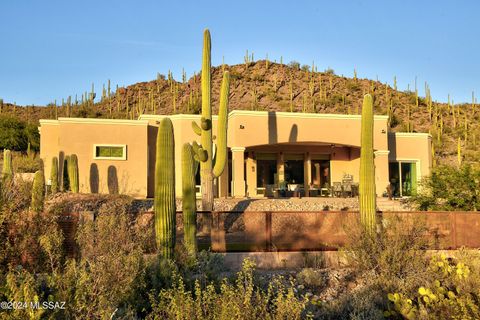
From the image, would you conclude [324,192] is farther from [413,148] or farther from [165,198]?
[165,198]

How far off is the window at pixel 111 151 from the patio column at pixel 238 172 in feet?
16.0

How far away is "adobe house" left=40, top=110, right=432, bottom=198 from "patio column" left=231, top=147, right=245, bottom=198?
0.04 meters

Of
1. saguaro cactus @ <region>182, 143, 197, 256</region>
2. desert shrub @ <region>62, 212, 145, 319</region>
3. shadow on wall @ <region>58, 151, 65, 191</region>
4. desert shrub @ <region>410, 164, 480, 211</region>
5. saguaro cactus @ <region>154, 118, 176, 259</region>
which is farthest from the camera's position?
shadow on wall @ <region>58, 151, 65, 191</region>

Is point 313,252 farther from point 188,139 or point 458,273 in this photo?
point 188,139

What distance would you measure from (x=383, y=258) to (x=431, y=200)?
7.58 m

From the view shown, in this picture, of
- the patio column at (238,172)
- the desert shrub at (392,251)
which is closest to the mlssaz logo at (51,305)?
the desert shrub at (392,251)

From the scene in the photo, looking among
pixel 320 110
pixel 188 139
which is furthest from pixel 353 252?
pixel 320 110

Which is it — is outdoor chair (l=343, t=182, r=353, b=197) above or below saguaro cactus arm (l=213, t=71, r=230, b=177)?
below

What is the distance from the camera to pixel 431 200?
16.4 meters

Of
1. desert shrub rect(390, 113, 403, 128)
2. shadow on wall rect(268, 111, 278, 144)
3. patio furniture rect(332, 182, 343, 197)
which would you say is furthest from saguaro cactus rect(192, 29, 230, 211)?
desert shrub rect(390, 113, 403, 128)

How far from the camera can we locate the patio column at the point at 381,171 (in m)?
24.7

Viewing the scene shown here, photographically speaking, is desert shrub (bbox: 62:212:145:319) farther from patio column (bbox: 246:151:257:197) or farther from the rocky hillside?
the rocky hillside

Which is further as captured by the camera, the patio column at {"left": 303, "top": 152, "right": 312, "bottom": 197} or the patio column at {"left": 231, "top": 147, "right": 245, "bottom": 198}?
the patio column at {"left": 303, "top": 152, "right": 312, "bottom": 197}

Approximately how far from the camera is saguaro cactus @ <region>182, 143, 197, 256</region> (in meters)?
11.2
